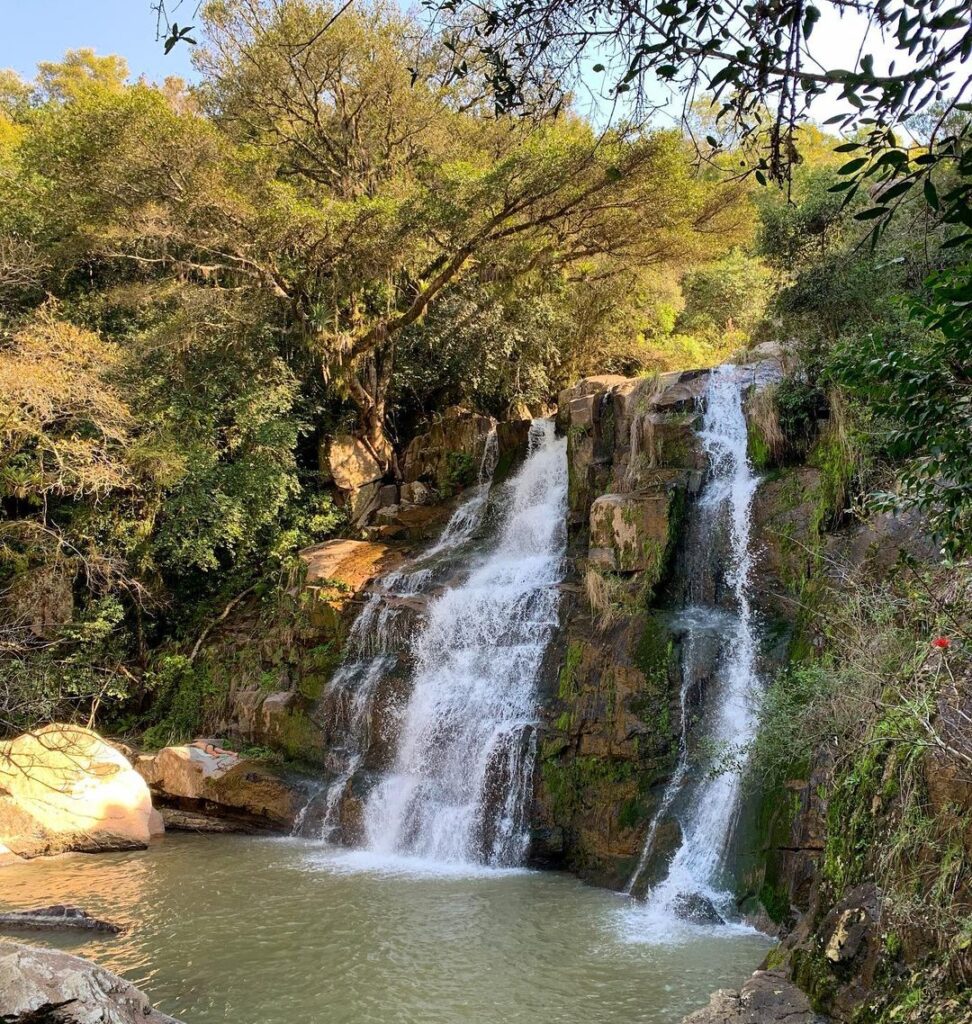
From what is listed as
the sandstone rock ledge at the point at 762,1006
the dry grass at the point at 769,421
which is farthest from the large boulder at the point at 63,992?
the dry grass at the point at 769,421

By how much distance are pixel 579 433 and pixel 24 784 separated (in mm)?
9033

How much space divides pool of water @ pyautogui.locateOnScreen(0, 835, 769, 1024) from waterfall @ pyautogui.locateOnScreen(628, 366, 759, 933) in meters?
0.55

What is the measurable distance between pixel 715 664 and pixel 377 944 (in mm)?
4390

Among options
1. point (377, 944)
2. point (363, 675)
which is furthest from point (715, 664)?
point (363, 675)

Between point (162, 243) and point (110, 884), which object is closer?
point (110, 884)

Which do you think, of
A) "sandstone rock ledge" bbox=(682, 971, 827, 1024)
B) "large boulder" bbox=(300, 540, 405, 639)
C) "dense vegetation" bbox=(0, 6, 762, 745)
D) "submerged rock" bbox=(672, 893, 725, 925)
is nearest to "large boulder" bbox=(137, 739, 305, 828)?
"dense vegetation" bbox=(0, 6, 762, 745)

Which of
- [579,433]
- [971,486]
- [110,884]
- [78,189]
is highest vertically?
[78,189]

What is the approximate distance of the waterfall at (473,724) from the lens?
936 cm

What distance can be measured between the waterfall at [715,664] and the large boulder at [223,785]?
16.0 feet

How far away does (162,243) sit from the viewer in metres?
15.2

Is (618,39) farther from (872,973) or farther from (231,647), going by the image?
(231,647)

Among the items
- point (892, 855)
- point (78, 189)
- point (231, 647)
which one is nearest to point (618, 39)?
point (892, 855)

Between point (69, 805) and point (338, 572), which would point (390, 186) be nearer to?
point (338, 572)

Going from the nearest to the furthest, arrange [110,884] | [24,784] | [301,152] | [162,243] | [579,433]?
[110,884] < [24,784] < [579,433] < [162,243] < [301,152]
